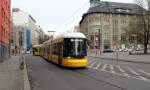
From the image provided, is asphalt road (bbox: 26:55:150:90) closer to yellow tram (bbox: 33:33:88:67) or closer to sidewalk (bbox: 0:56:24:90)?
sidewalk (bbox: 0:56:24:90)

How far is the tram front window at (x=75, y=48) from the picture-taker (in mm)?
26672

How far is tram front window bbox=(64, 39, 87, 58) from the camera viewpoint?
26672 mm

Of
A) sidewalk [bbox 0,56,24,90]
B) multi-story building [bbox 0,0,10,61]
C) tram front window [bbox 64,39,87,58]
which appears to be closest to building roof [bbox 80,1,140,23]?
multi-story building [bbox 0,0,10,61]

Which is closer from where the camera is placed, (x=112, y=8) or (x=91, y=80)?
(x=91, y=80)

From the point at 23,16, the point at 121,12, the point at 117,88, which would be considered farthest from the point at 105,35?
the point at 117,88

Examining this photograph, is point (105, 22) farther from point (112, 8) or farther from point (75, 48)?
point (75, 48)

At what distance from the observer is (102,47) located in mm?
120812

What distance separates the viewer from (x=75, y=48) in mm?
26906

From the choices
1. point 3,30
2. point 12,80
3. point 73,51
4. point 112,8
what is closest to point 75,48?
point 73,51

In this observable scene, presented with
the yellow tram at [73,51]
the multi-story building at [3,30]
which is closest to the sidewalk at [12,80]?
the yellow tram at [73,51]

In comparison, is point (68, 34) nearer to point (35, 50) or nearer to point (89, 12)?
point (35, 50)

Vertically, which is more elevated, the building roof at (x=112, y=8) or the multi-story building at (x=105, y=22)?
the building roof at (x=112, y=8)

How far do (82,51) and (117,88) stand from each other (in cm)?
1335

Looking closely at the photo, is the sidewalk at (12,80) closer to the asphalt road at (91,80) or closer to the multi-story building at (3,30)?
the asphalt road at (91,80)
